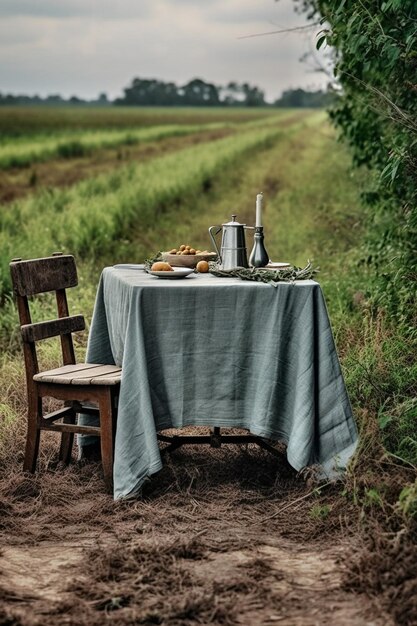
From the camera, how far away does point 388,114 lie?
6.24 metres

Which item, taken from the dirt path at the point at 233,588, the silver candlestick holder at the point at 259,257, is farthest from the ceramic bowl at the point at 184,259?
the dirt path at the point at 233,588

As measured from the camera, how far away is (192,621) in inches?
140

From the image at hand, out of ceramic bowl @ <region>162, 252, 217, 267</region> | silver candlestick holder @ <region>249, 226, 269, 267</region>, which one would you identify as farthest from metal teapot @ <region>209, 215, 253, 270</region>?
ceramic bowl @ <region>162, 252, 217, 267</region>

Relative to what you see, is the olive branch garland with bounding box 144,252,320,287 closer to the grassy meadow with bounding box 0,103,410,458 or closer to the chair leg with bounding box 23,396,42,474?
the grassy meadow with bounding box 0,103,410,458

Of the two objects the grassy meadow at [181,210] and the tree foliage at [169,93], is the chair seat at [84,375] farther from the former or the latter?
the tree foliage at [169,93]

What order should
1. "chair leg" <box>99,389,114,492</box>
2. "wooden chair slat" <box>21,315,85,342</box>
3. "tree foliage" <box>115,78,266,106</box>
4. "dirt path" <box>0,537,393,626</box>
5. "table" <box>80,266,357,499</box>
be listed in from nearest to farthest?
"dirt path" <box>0,537,393,626</box> → "table" <box>80,266,357,499</box> → "chair leg" <box>99,389,114,492</box> → "wooden chair slat" <box>21,315,85,342</box> → "tree foliage" <box>115,78,266,106</box>

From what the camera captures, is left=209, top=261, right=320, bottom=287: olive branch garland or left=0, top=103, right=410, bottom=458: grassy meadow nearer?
left=209, top=261, right=320, bottom=287: olive branch garland

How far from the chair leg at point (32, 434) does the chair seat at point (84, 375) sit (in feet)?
0.54

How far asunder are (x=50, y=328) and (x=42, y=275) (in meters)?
0.32

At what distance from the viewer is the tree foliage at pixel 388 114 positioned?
5672 mm

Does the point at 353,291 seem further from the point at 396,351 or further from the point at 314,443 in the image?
the point at 314,443

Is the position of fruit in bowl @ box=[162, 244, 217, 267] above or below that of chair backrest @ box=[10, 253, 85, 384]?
above

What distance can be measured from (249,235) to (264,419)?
872 cm

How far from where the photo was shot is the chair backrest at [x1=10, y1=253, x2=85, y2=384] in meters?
5.33
